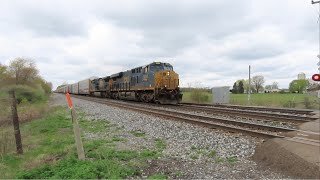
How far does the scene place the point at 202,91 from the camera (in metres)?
33.0

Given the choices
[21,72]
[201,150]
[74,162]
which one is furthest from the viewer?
[21,72]

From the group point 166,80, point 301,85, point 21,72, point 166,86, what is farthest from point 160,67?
point 301,85

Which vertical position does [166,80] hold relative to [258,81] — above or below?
below

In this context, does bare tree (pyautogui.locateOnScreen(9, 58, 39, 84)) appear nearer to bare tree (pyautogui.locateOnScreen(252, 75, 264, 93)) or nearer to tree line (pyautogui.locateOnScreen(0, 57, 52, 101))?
tree line (pyautogui.locateOnScreen(0, 57, 52, 101))

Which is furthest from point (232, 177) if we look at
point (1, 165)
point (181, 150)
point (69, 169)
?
point (1, 165)

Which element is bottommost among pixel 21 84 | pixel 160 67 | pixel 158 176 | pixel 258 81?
pixel 158 176

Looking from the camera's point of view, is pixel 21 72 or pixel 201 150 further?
pixel 21 72

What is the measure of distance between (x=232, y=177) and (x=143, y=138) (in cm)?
492

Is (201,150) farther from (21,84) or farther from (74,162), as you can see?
(21,84)

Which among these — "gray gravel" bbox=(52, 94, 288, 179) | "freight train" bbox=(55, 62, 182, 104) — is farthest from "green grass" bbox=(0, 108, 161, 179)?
"freight train" bbox=(55, 62, 182, 104)

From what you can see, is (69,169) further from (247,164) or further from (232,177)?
(247,164)

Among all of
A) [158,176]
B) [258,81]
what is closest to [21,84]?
[158,176]

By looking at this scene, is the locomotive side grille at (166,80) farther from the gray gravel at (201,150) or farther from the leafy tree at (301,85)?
the gray gravel at (201,150)

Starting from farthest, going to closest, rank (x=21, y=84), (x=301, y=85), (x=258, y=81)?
1. (x=258, y=81)
2. (x=301, y=85)
3. (x=21, y=84)
